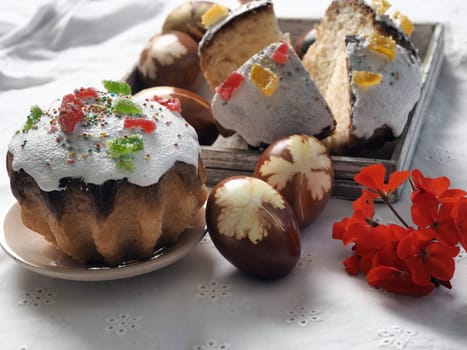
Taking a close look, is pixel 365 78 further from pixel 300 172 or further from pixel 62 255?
pixel 62 255

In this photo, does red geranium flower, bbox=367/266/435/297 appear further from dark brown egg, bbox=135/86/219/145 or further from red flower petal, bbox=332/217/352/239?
dark brown egg, bbox=135/86/219/145

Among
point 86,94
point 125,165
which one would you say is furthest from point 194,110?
point 125,165

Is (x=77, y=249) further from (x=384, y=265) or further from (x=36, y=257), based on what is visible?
(x=384, y=265)

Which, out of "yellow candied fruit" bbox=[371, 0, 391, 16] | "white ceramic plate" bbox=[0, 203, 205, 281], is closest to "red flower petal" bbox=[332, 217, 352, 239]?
"white ceramic plate" bbox=[0, 203, 205, 281]

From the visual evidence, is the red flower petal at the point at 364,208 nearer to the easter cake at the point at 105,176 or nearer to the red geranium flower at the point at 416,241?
the red geranium flower at the point at 416,241

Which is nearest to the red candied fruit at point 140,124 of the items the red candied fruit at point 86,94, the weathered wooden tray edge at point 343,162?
the red candied fruit at point 86,94

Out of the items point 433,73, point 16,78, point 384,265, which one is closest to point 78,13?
point 16,78
